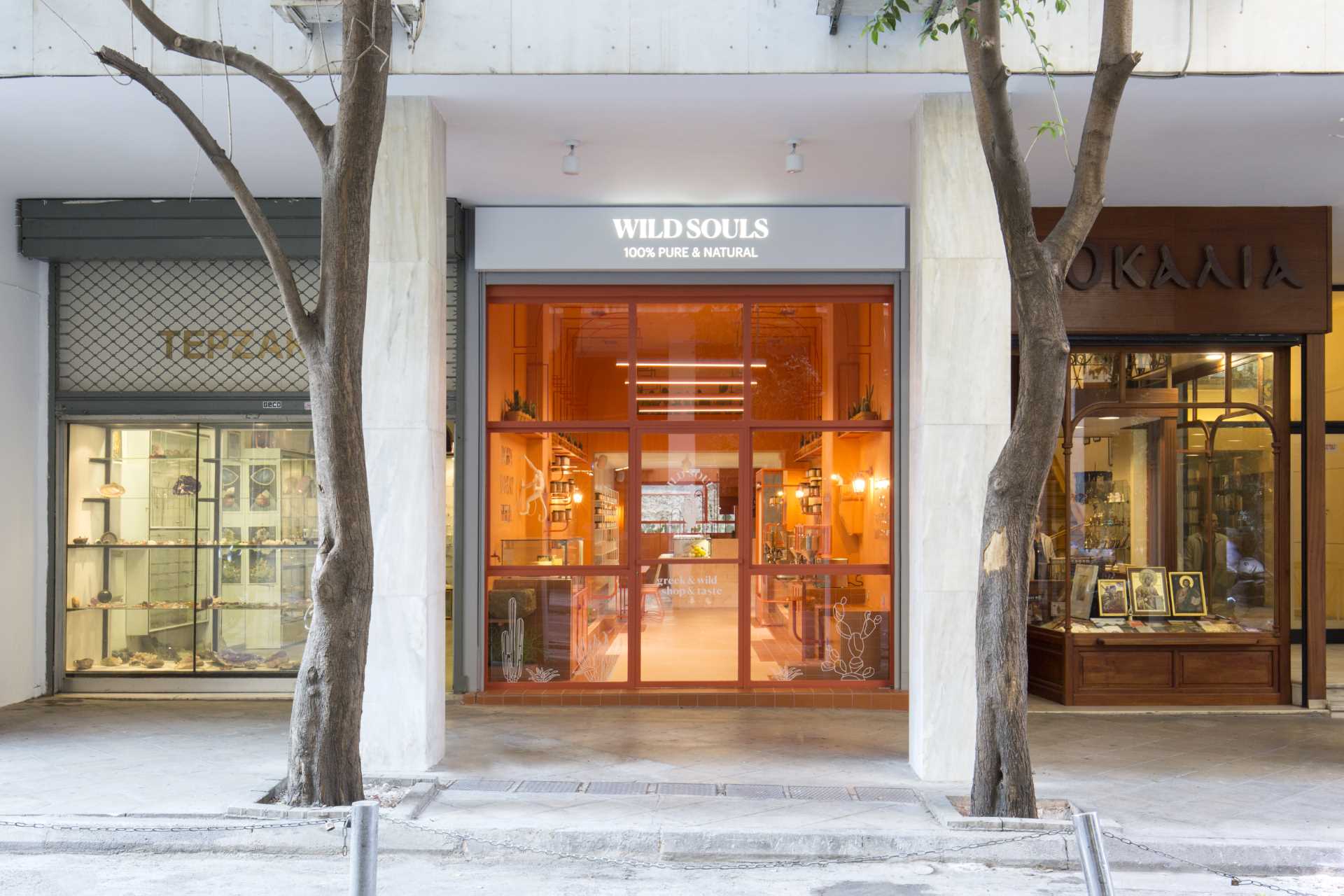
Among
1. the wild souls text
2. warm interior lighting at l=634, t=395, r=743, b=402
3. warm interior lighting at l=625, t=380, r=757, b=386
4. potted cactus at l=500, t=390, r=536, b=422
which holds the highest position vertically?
the wild souls text

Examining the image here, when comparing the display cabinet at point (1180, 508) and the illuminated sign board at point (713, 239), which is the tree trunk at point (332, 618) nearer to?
the illuminated sign board at point (713, 239)

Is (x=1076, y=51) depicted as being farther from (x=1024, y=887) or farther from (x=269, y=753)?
(x=269, y=753)

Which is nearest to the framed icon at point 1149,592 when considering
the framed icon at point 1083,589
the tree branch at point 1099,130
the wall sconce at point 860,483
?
the framed icon at point 1083,589

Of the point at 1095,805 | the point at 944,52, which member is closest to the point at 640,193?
the point at 944,52

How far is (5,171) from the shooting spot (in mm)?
9391

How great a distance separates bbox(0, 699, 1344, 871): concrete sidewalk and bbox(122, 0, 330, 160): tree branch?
393 centimetres

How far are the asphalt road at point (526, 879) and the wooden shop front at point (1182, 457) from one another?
15.0 ft

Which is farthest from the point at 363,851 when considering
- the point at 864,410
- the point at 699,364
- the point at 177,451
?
the point at 177,451

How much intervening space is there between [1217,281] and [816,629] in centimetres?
471

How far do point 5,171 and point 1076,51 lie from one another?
325 inches

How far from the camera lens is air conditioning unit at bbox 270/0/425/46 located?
6.98 m

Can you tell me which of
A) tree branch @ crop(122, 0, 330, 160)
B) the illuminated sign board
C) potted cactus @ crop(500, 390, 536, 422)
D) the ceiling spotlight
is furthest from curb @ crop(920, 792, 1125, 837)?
potted cactus @ crop(500, 390, 536, 422)

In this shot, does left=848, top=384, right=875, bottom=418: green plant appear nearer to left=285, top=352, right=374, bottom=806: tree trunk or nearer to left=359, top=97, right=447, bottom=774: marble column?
left=359, top=97, right=447, bottom=774: marble column

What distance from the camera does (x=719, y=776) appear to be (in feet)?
25.0
